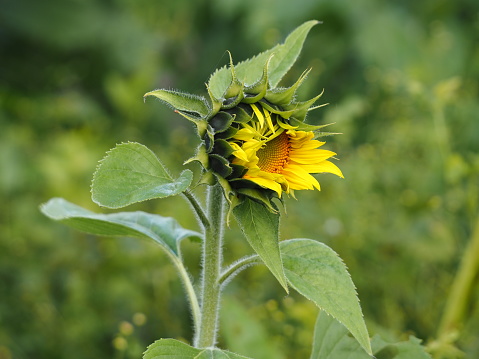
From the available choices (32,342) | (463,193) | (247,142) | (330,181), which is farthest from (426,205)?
(247,142)

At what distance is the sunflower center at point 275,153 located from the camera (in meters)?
0.51

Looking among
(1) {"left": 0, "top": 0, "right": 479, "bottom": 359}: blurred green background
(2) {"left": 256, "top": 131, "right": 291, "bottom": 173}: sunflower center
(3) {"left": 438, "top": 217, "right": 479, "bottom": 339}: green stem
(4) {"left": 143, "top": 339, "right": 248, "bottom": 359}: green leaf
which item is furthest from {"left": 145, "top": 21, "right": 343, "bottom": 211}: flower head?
(3) {"left": 438, "top": 217, "right": 479, "bottom": 339}: green stem

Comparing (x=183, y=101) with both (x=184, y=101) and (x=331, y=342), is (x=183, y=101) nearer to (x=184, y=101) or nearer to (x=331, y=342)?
(x=184, y=101)

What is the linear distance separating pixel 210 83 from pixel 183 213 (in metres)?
0.79

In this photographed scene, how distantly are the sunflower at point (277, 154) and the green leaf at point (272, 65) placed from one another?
79mm

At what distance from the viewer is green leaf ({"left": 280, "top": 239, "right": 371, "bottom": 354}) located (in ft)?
1.60

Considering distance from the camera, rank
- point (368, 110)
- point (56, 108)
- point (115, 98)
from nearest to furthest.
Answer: point (368, 110) < point (115, 98) < point (56, 108)

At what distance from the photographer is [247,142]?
1.57ft

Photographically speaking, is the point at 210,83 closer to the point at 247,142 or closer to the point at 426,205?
the point at 247,142

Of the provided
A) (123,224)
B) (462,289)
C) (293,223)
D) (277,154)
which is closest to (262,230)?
(277,154)

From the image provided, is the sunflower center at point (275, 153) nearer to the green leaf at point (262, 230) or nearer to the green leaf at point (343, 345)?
the green leaf at point (262, 230)

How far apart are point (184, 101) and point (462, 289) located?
25.7 inches

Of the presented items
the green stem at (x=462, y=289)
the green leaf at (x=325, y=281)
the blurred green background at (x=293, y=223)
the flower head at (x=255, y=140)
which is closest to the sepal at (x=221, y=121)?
the flower head at (x=255, y=140)

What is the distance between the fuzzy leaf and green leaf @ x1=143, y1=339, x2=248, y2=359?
164 millimetres
